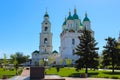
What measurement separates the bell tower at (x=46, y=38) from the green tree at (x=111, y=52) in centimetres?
4921

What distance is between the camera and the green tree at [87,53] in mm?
42844

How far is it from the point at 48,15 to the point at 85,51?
186 ft

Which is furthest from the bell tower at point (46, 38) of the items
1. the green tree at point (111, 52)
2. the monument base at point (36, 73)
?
the monument base at point (36, 73)

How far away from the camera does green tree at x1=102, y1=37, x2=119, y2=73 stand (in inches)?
1868

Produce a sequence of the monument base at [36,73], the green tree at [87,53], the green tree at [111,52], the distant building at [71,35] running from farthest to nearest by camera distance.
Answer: the distant building at [71,35] < the green tree at [111,52] < the green tree at [87,53] < the monument base at [36,73]

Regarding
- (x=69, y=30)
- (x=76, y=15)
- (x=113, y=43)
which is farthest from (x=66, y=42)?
(x=113, y=43)

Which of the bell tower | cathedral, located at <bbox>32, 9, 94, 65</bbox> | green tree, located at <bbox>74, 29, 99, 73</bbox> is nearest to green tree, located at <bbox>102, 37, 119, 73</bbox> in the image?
green tree, located at <bbox>74, 29, 99, 73</bbox>

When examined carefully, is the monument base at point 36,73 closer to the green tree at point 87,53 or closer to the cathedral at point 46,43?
the green tree at point 87,53

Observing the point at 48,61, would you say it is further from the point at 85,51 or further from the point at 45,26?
the point at 85,51

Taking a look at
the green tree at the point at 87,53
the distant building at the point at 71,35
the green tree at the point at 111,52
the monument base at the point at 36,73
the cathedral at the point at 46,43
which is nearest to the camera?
the monument base at the point at 36,73

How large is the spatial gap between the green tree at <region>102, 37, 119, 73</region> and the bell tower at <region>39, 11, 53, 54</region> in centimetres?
4921

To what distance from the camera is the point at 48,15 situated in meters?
98.6

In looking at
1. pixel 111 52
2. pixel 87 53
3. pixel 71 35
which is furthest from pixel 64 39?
pixel 87 53

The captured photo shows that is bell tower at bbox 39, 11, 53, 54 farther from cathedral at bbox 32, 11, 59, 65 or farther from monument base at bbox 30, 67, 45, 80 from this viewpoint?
monument base at bbox 30, 67, 45, 80
